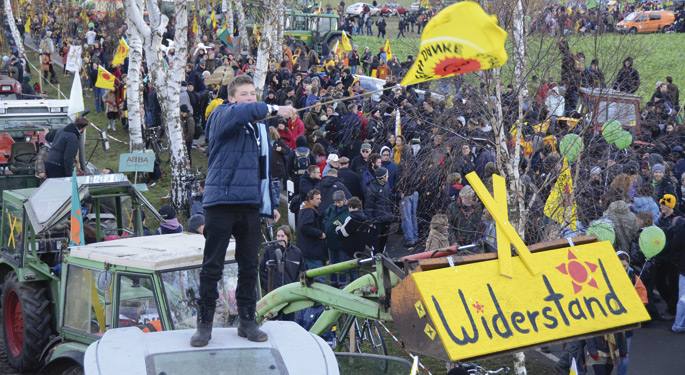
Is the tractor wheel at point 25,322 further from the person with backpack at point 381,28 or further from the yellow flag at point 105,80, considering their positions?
the person with backpack at point 381,28

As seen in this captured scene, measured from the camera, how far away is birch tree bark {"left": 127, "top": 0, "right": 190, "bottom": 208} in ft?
65.3

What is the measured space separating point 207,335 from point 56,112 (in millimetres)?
12130

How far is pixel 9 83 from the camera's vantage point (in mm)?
25141

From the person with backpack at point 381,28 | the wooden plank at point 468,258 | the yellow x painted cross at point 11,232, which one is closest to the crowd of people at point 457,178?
the yellow x painted cross at point 11,232

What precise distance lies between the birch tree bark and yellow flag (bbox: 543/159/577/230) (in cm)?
929

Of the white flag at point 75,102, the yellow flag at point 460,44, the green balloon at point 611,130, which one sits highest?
the yellow flag at point 460,44

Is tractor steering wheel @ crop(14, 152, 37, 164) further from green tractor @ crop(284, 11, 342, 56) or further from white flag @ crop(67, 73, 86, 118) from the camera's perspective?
green tractor @ crop(284, 11, 342, 56)

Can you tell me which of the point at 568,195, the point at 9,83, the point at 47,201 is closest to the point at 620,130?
the point at 568,195

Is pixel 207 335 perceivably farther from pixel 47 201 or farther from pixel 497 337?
pixel 47 201

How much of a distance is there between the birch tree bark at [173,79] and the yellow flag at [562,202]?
30.5 ft

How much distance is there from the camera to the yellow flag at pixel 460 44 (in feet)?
22.6

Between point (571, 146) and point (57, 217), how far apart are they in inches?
231

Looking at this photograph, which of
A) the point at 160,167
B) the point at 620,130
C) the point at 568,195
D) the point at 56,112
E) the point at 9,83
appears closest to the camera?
the point at 568,195

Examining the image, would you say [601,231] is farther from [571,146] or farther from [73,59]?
[73,59]
